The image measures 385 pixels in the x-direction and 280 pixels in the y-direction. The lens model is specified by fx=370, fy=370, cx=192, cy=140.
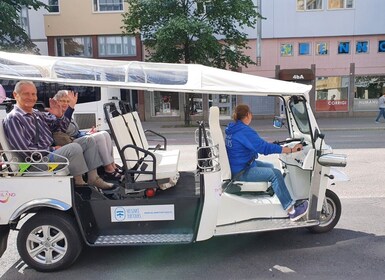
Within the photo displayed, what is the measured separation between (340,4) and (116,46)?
46.7 feet

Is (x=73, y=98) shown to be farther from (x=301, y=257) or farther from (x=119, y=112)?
(x=301, y=257)

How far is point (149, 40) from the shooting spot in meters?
19.4

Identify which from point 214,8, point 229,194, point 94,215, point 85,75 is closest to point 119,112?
point 85,75

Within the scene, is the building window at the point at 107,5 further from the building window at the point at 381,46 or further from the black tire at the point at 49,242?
the black tire at the point at 49,242

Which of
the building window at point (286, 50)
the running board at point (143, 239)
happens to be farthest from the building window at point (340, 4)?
the running board at point (143, 239)

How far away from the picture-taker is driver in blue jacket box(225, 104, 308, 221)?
4.23 metres

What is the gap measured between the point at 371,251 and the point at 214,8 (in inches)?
637

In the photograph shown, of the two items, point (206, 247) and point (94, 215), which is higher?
point (94, 215)

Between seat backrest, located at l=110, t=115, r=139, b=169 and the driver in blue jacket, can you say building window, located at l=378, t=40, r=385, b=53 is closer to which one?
the driver in blue jacket

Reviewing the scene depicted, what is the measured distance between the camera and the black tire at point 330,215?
4609mm

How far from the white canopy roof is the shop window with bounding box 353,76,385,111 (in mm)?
22080

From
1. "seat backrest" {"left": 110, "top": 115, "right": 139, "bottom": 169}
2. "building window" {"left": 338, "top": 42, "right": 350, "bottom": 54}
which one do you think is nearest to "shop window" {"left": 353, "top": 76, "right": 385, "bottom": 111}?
"building window" {"left": 338, "top": 42, "right": 350, "bottom": 54}

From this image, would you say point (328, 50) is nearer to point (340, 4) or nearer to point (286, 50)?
point (286, 50)

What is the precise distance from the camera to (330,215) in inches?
184
